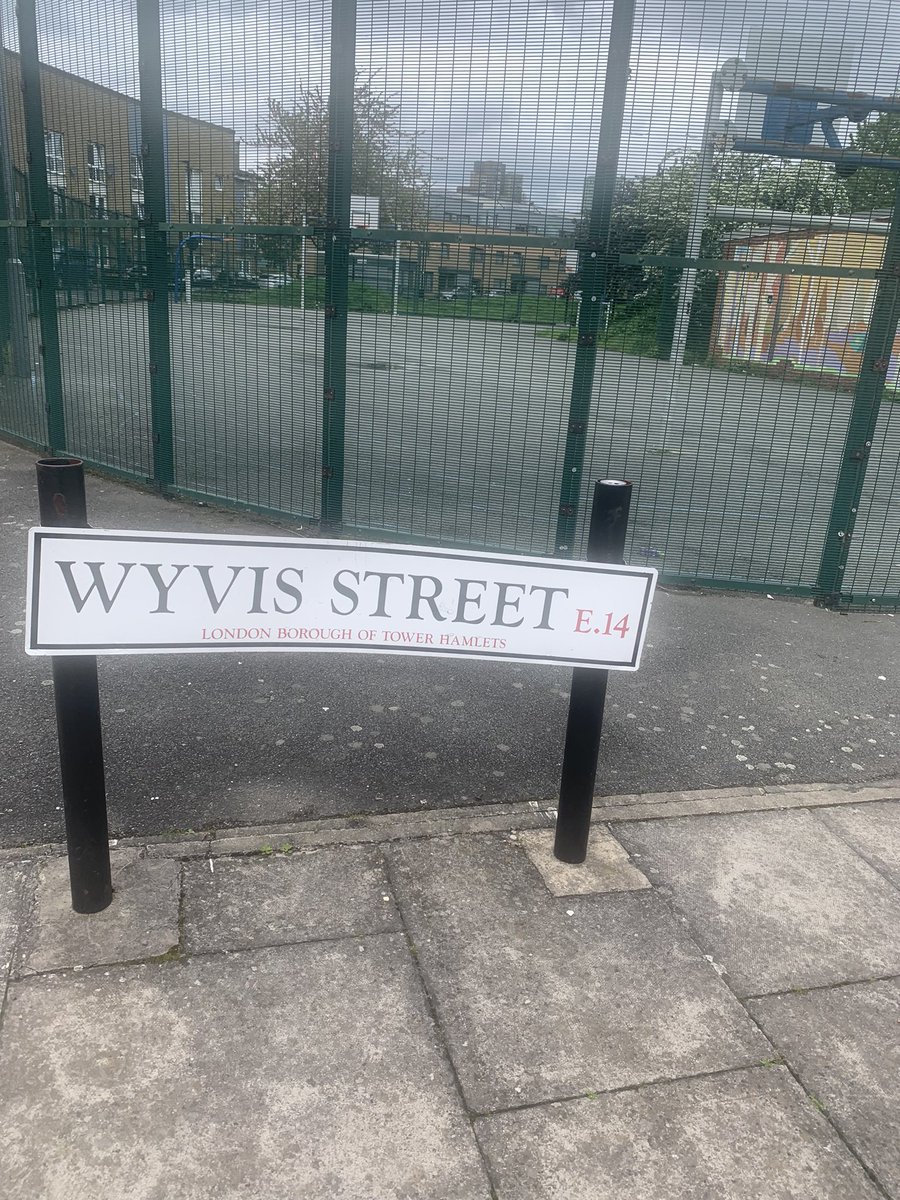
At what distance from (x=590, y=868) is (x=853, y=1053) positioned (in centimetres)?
99

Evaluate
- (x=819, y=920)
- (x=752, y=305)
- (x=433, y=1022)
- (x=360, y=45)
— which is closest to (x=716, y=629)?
(x=752, y=305)

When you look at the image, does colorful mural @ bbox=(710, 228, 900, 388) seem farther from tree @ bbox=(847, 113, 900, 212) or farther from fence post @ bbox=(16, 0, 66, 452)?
fence post @ bbox=(16, 0, 66, 452)

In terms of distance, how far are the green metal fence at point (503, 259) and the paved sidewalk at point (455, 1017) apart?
2.96 metres

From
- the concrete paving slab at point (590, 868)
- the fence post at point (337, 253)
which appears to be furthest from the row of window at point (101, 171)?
the concrete paving slab at point (590, 868)

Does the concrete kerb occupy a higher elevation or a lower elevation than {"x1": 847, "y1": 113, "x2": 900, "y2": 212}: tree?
lower

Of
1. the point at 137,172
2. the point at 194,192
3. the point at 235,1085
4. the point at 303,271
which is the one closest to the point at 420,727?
the point at 235,1085

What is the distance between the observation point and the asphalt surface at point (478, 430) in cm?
570

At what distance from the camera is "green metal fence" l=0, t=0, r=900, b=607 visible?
516 centimetres

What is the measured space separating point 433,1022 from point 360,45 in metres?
5.39

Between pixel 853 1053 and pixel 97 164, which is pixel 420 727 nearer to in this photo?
pixel 853 1053

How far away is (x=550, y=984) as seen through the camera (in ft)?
9.16

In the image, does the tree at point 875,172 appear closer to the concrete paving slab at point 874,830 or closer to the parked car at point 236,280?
the concrete paving slab at point 874,830

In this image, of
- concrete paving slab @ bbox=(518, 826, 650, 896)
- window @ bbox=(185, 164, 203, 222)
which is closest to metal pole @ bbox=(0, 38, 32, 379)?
window @ bbox=(185, 164, 203, 222)

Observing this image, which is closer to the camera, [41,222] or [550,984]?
[550,984]
